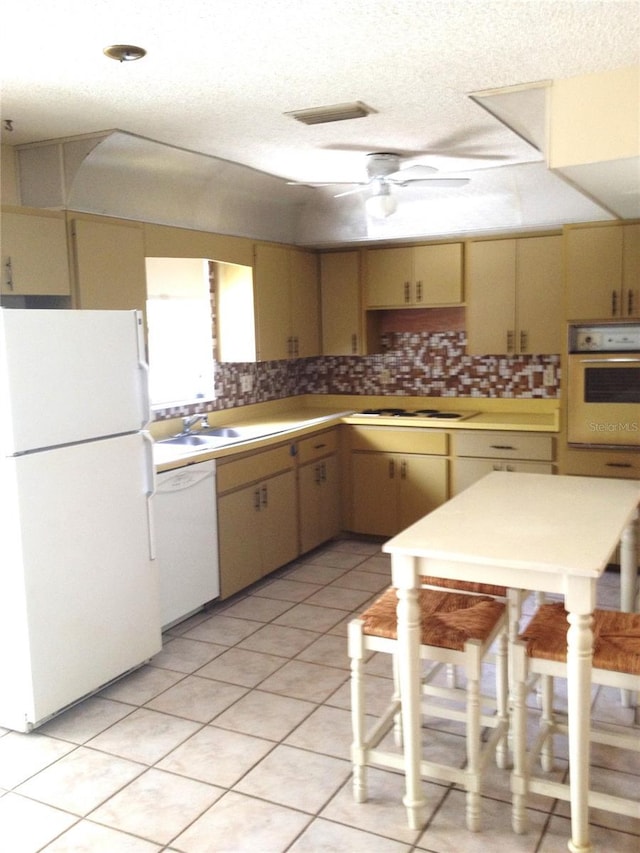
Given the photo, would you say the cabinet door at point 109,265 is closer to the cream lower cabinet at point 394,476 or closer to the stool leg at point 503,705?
the cream lower cabinet at point 394,476

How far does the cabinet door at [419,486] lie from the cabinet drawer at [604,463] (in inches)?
32.6

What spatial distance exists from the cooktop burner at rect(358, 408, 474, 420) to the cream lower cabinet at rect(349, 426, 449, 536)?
0.15 meters

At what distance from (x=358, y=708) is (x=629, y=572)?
4.16 feet

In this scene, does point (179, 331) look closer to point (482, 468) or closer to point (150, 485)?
point (150, 485)

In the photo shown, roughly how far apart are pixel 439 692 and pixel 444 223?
3.42m

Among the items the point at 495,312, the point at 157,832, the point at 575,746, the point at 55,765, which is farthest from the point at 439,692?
the point at 495,312

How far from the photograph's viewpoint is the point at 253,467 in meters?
4.57

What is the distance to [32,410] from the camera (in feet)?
9.70

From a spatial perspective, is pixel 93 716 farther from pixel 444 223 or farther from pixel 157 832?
pixel 444 223

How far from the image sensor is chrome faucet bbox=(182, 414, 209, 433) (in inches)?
190

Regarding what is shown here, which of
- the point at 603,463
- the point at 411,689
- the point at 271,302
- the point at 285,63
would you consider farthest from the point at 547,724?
the point at 271,302

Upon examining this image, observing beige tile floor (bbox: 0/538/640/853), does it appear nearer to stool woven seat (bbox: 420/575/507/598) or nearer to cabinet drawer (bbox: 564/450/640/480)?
stool woven seat (bbox: 420/575/507/598)

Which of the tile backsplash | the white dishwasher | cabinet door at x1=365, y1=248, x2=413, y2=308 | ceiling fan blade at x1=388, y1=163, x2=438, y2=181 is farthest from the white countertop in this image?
cabinet door at x1=365, y1=248, x2=413, y2=308

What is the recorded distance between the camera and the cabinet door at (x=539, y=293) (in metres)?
5.15
